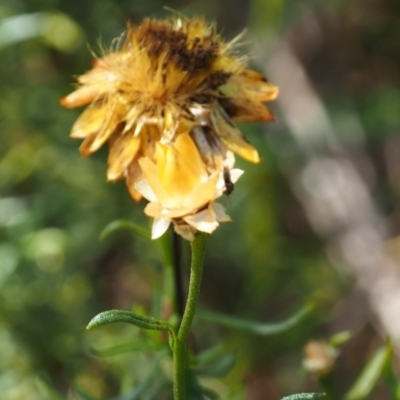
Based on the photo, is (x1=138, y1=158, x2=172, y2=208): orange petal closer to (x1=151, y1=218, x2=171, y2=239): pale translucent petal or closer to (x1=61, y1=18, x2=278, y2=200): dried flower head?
(x1=151, y1=218, x2=171, y2=239): pale translucent petal

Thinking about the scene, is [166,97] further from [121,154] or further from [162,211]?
[162,211]

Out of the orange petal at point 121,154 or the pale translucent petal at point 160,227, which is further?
the orange petal at point 121,154

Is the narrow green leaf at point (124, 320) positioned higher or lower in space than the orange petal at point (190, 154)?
lower

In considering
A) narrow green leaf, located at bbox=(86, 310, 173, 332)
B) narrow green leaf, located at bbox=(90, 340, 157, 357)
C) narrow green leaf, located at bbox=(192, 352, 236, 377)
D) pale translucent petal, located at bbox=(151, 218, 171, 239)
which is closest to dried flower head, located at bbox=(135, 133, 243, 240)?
pale translucent petal, located at bbox=(151, 218, 171, 239)

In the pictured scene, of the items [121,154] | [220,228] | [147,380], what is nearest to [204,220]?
[121,154]

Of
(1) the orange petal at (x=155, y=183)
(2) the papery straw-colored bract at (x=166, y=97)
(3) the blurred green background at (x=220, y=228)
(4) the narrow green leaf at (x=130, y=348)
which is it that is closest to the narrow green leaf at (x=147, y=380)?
(4) the narrow green leaf at (x=130, y=348)

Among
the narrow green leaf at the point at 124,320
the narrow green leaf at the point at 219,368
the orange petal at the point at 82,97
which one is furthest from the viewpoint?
the narrow green leaf at the point at 219,368

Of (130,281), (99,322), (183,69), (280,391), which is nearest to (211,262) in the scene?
(130,281)

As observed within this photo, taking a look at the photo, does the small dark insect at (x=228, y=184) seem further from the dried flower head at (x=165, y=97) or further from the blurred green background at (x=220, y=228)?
the blurred green background at (x=220, y=228)

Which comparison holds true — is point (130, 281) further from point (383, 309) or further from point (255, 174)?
point (383, 309)
